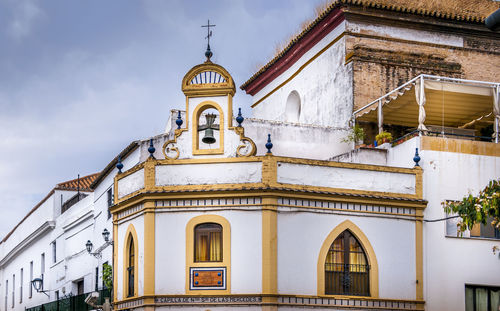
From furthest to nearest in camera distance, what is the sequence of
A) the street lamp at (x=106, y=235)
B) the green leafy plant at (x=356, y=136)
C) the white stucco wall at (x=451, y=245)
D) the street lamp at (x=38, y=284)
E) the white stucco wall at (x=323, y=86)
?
the street lamp at (x=38, y=284) → the white stucco wall at (x=323, y=86) → the street lamp at (x=106, y=235) → the green leafy plant at (x=356, y=136) → the white stucco wall at (x=451, y=245)

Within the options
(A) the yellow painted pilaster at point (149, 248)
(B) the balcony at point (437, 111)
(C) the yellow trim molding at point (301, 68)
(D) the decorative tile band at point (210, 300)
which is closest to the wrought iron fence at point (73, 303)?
(A) the yellow painted pilaster at point (149, 248)

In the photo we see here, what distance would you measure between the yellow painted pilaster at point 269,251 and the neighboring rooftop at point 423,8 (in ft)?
33.9

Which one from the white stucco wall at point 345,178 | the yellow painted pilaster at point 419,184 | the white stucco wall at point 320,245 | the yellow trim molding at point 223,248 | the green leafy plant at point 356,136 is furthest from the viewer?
the green leafy plant at point 356,136

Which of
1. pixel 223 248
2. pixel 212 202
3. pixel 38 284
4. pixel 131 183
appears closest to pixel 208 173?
pixel 212 202

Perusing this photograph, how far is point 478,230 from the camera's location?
25.4m


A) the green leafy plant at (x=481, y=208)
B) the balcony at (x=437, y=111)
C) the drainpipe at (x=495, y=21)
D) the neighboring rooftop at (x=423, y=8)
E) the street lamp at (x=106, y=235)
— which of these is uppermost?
the neighboring rooftop at (x=423, y=8)

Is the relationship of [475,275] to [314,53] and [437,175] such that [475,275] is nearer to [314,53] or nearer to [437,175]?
[437,175]

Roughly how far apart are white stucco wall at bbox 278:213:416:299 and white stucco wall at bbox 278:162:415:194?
841mm

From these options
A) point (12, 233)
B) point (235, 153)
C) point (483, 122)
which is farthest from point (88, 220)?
point (12, 233)

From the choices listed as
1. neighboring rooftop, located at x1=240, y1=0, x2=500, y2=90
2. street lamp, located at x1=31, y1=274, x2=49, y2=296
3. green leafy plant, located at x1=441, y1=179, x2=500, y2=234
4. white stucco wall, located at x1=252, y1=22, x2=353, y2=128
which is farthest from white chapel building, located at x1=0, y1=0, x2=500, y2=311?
street lamp, located at x1=31, y1=274, x2=49, y2=296

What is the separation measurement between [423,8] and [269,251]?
1363cm

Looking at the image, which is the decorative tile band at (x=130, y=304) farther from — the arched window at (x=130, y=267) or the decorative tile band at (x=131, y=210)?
the decorative tile band at (x=131, y=210)

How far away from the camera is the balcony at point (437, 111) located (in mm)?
26000

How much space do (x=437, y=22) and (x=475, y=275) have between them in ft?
34.6
